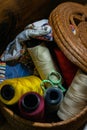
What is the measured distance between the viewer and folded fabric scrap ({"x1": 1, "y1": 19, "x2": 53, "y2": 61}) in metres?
1.17

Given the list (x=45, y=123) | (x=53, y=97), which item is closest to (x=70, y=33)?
(x=53, y=97)

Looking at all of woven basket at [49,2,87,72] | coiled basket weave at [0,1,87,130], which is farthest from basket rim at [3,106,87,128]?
woven basket at [49,2,87,72]

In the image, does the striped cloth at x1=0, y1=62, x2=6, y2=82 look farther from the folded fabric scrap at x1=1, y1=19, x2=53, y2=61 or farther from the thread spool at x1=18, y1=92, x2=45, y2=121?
the thread spool at x1=18, y1=92, x2=45, y2=121

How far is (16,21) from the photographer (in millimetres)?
1302

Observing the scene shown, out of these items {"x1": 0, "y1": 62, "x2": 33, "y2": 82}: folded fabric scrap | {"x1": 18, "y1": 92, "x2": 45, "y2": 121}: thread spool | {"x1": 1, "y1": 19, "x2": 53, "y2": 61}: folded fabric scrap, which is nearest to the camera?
{"x1": 18, "y1": 92, "x2": 45, "y2": 121}: thread spool

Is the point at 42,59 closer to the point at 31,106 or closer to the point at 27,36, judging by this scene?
the point at 27,36

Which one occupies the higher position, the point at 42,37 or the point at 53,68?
the point at 42,37

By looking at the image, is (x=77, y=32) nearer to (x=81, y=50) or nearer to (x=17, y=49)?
(x=81, y=50)

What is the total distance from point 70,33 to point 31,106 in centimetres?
36

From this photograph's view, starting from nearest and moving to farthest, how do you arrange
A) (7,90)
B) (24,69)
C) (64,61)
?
(7,90) < (64,61) < (24,69)

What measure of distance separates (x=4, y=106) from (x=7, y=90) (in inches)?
2.9

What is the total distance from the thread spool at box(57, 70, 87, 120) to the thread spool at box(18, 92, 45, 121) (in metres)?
0.11

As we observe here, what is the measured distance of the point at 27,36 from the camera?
1.20 m

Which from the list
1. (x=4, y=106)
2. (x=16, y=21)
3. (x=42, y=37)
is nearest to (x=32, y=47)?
(x=42, y=37)
